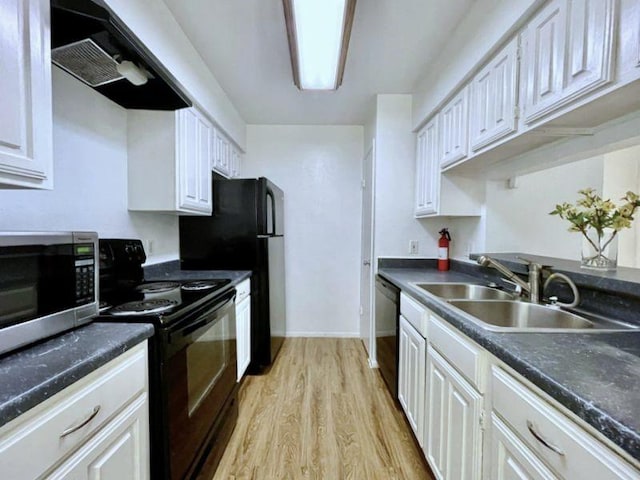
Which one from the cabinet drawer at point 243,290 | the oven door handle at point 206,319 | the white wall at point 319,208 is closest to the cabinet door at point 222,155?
the white wall at point 319,208

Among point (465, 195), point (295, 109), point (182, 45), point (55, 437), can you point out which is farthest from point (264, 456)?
point (295, 109)

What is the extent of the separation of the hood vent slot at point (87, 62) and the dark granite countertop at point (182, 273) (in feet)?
3.82

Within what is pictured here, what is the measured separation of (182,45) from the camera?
1.92 metres

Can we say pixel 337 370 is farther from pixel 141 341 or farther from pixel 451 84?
pixel 451 84

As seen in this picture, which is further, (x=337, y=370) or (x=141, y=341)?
(x=337, y=370)

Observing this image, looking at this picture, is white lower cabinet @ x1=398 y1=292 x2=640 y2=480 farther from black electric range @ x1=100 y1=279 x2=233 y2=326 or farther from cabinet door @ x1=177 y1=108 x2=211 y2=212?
cabinet door @ x1=177 y1=108 x2=211 y2=212

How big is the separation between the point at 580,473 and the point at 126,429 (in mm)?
1223

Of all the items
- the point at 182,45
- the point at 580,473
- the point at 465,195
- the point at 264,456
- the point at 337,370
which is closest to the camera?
the point at 580,473

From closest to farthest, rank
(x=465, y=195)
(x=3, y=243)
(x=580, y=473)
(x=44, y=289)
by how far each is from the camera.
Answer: (x=580, y=473) < (x=3, y=243) < (x=44, y=289) < (x=465, y=195)

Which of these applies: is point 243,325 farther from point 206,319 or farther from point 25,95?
point 25,95

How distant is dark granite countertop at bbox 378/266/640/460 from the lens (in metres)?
0.60

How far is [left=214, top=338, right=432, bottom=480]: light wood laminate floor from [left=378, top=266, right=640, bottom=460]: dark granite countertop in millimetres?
1063

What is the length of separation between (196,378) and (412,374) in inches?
46.2

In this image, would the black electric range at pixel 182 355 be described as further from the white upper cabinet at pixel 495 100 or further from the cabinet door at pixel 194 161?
the white upper cabinet at pixel 495 100
